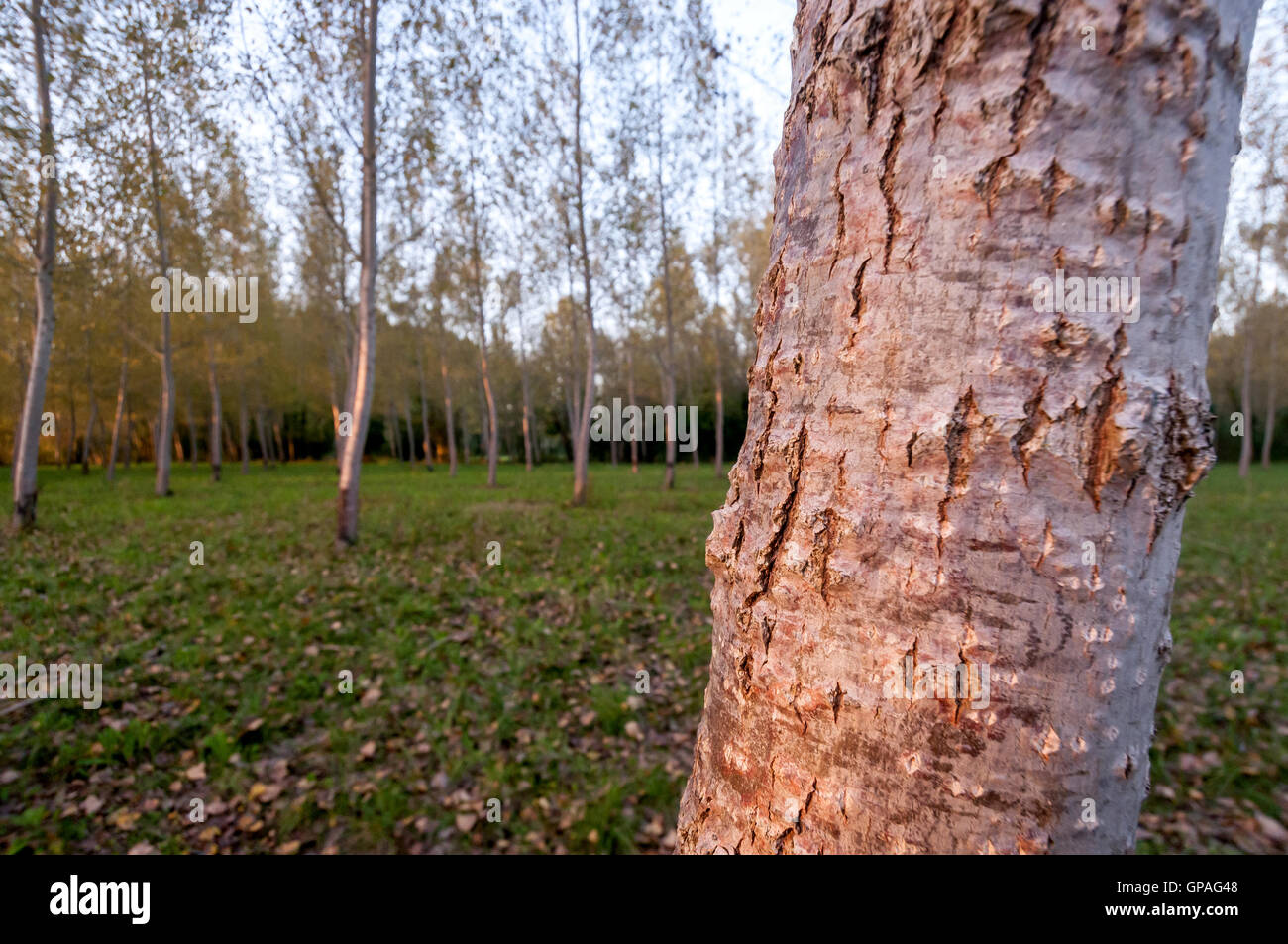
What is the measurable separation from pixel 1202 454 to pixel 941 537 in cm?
37

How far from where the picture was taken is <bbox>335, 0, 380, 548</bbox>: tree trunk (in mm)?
7738

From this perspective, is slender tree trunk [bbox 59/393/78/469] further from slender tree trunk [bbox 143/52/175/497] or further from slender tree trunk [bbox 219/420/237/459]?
slender tree trunk [bbox 143/52/175/497]

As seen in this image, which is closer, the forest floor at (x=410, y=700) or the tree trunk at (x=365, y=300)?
the forest floor at (x=410, y=700)

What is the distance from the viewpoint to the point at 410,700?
416 cm

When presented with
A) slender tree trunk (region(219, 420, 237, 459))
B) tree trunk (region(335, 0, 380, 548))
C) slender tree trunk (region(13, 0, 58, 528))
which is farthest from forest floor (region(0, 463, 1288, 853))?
slender tree trunk (region(219, 420, 237, 459))

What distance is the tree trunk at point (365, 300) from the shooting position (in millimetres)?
7738

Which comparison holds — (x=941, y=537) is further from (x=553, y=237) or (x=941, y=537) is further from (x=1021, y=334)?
(x=553, y=237)

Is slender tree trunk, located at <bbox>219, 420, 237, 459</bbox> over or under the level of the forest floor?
over

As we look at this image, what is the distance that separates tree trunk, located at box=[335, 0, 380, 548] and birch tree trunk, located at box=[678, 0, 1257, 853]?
827 cm

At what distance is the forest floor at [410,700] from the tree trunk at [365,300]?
0.67 m

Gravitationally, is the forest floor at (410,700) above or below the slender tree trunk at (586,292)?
below

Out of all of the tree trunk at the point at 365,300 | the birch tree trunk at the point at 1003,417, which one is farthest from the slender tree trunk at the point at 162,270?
the birch tree trunk at the point at 1003,417

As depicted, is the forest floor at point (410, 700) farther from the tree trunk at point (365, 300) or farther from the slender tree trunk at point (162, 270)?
the slender tree trunk at point (162, 270)
